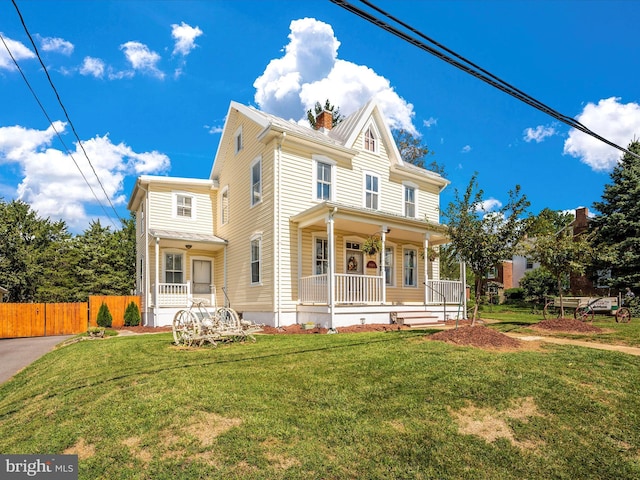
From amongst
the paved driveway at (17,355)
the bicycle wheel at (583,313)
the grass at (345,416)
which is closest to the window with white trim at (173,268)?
the paved driveway at (17,355)

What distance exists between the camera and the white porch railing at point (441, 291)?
54.3ft

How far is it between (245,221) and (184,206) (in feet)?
15.1

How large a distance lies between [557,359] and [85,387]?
8042mm

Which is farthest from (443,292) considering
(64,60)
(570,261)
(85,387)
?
(64,60)

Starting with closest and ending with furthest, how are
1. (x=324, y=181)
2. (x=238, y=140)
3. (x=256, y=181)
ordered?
(x=324, y=181) < (x=256, y=181) < (x=238, y=140)

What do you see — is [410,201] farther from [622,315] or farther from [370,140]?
[622,315]

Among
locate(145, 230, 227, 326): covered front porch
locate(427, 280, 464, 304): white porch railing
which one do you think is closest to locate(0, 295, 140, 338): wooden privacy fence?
locate(145, 230, 227, 326): covered front porch

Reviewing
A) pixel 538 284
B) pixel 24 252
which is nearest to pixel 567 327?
pixel 538 284

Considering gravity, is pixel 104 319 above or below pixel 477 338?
below

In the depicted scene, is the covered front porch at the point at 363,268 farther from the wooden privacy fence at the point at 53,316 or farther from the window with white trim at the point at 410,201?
the wooden privacy fence at the point at 53,316

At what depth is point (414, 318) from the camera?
14578mm

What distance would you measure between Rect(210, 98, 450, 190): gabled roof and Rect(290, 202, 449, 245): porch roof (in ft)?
10.2

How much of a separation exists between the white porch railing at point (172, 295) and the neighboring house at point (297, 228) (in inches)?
1.8

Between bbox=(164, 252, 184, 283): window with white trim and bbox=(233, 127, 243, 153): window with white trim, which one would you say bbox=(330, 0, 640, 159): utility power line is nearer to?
bbox=(233, 127, 243, 153): window with white trim
